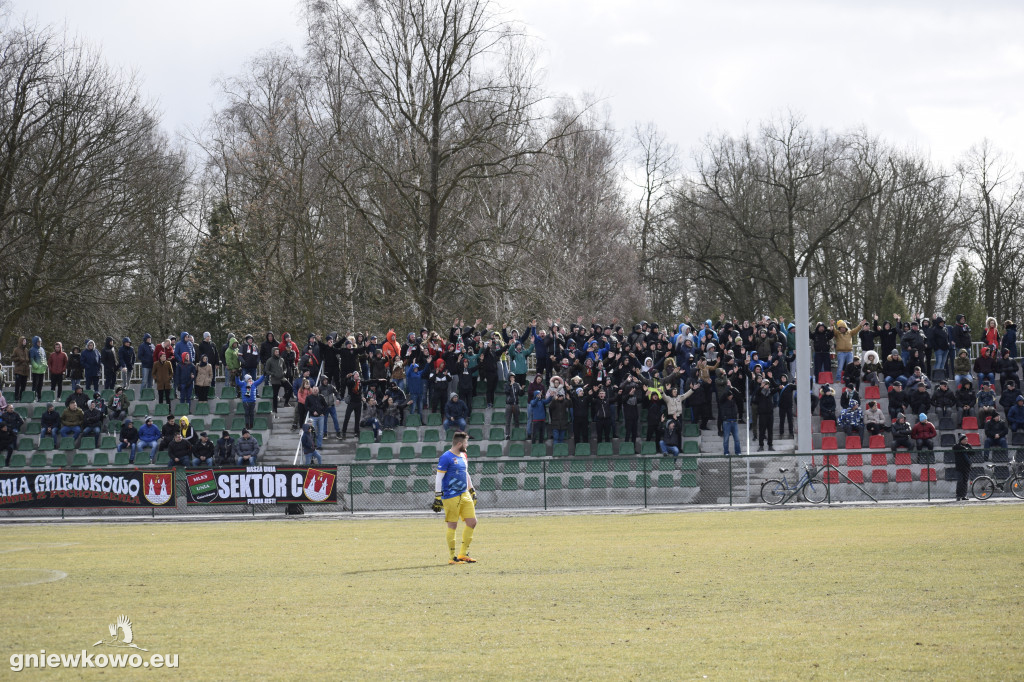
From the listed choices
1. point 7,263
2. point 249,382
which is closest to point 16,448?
point 249,382

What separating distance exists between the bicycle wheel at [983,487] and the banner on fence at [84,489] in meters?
18.9

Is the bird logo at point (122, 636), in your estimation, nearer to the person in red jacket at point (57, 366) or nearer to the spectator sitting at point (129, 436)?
the spectator sitting at point (129, 436)

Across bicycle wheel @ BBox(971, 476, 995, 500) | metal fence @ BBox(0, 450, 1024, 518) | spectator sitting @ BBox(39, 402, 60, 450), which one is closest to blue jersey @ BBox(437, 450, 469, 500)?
metal fence @ BBox(0, 450, 1024, 518)

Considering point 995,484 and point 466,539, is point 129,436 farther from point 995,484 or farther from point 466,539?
point 995,484

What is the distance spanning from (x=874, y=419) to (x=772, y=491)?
190 inches

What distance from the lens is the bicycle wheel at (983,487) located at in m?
25.2

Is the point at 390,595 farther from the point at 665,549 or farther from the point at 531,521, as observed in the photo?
the point at 531,521

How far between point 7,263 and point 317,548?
96.2 feet

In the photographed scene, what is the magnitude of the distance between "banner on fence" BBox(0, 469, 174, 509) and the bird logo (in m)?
16.3

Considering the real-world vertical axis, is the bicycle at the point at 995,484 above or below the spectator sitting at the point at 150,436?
below

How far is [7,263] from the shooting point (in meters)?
42.7

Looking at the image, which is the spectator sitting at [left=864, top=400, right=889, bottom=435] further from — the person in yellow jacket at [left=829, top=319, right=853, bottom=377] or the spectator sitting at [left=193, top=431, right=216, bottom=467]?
the spectator sitting at [left=193, top=431, right=216, bottom=467]

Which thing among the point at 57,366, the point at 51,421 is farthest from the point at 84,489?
the point at 57,366

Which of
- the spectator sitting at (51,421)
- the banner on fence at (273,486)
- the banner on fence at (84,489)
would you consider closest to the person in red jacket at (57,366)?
the spectator sitting at (51,421)
